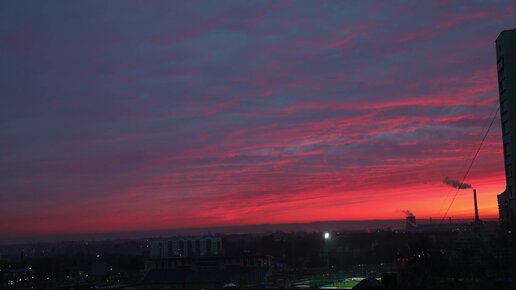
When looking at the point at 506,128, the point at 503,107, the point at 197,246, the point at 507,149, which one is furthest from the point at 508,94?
the point at 197,246

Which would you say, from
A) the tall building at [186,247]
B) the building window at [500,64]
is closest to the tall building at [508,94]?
the building window at [500,64]

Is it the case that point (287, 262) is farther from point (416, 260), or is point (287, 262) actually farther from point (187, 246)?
point (187, 246)

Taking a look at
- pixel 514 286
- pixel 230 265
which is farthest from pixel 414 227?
pixel 514 286

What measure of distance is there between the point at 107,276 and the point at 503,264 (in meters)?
24.8

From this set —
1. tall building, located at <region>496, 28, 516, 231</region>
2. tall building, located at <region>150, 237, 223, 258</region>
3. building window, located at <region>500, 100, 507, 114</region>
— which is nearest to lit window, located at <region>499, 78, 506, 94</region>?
tall building, located at <region>496, 28, 516, 231</region>

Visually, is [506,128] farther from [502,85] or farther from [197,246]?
[197,246]

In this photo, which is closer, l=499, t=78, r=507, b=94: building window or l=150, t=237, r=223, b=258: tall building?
l=499, t=78, r=507, b=94: building window

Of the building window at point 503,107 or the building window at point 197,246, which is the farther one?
the building window at point 197,246

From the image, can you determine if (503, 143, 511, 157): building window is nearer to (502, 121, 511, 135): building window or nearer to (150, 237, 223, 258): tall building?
(502, 121, 511, 135): building window

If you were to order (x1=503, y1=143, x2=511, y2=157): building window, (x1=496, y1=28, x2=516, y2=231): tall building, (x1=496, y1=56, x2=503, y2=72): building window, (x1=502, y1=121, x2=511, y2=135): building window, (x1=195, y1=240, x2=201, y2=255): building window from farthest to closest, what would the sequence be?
(x1=195, y1=240, x2=201, y2=255): building window, (x1=496, y1=56, x2=503, y2=72): building window, (x1=503, y1=143, x2=511, y2=157): building window, (x1=502, y1=121, x2=511, y2=135): building window, (x1=496, y1=28, x2=516, y2=231): tall building

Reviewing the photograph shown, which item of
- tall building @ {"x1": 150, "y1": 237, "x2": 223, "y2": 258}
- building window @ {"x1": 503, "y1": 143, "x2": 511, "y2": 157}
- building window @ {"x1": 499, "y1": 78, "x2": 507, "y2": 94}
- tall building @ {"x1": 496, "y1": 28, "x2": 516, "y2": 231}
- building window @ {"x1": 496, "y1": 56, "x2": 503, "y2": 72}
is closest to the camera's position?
tall building @ {"x1": 496, "y1": 28, "x2": 516, "y2": 231}

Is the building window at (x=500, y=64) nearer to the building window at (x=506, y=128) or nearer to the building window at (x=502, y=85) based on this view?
the building window at (x=502, y=85)

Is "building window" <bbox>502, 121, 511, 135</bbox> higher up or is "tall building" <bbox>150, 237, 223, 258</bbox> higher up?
"building window" <bbox>502, 121, 511, 135</bbox>

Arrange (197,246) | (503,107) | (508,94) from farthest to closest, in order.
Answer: (197,246)
(503,107)
(508,94)
